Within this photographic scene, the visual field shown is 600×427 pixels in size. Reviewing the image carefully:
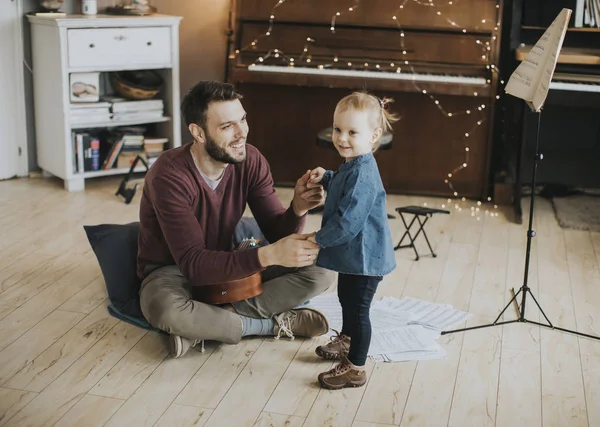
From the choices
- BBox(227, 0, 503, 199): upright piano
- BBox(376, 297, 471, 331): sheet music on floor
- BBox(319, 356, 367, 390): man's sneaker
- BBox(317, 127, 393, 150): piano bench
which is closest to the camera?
BBox(319, 356, 367, 390): man's sneaker

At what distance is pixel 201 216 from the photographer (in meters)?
2.74

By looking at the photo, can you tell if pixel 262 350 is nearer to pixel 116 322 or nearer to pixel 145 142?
pixel 116 322

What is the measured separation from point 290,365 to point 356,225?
1.85ft

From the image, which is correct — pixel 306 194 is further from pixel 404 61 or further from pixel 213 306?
pixel 404 61

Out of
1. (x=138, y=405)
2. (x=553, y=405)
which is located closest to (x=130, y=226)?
(x=138, y=405)

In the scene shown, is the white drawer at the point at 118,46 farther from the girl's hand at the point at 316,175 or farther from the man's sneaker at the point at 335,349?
the man's sneaker at the point at 335,349

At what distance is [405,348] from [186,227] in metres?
0.80

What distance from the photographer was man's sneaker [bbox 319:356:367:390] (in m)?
2.49

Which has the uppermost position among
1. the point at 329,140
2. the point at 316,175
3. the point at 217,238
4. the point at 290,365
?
the point at 316,175

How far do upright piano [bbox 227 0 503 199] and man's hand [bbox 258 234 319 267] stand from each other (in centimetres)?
191

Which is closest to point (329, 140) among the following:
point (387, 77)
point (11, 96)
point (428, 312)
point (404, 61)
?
point (387, 77)

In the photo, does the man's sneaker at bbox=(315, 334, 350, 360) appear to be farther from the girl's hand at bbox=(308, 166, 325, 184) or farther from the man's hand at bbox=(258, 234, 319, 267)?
the girl's hand at bbox=(308, 166, 325, 184)

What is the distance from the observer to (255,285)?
2.74 meters

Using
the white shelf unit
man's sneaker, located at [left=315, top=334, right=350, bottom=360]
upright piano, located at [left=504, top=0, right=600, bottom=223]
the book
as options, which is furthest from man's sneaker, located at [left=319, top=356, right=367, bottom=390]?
the white shelf unit
